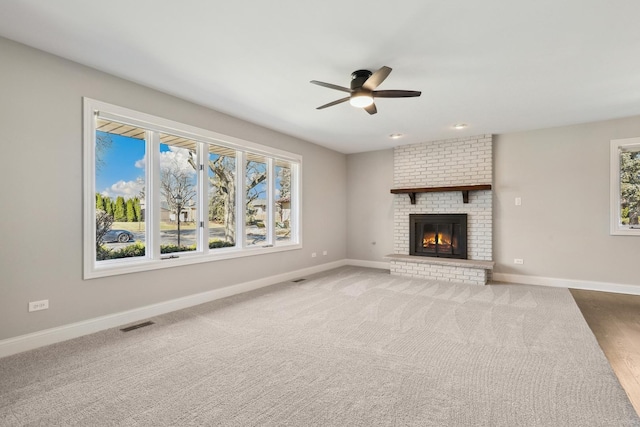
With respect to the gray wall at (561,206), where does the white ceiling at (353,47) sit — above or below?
above

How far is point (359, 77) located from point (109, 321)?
364 centimetres

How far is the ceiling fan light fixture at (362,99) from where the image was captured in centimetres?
314

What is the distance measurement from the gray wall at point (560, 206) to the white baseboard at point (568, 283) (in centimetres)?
6

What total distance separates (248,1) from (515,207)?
17.8 feet

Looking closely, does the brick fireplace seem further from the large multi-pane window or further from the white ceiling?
the large multi-pane window

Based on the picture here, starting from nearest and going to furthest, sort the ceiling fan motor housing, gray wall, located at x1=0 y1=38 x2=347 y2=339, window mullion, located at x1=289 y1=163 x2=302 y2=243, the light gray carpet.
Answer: the light gray carpet
gray wall, located at x1=0 y1=38 x2=347 y2=339
the ceiling fan motor housing
window mullion, located at x1=289 y1=163 x2=302 y2=243

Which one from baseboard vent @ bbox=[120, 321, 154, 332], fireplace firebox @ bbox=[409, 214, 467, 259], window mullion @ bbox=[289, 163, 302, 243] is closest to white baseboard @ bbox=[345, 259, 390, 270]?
fireplace firebox @ bbox=[409, 214, 467, 259]

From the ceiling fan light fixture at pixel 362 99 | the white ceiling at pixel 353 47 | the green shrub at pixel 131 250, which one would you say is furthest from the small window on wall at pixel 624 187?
the green shrub at pixel 131 250

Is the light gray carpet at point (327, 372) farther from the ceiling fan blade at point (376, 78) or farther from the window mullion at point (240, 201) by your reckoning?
the ceiling fan blade at point (376, 78)

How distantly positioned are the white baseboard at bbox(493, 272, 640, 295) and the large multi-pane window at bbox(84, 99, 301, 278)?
4.14 m

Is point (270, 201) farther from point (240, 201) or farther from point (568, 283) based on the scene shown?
point (568, 283)

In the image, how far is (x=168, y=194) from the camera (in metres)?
3.93

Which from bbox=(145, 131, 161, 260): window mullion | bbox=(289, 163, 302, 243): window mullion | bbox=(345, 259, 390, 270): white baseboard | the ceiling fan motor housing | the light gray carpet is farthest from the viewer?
bbox=(345, 259, 390, 270): white baseboard

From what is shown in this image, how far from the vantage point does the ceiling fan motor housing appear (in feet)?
10.2
